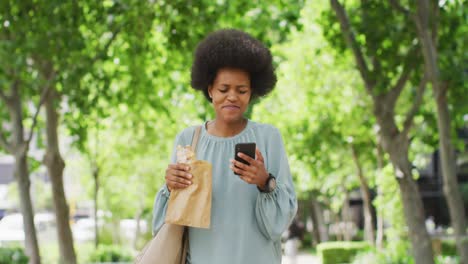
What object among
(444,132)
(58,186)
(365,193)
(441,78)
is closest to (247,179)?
(441,78)

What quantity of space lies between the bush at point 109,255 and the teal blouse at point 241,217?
53.0 ft

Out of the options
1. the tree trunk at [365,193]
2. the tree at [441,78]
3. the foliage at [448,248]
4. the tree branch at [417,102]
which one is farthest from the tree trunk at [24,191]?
the foliage at [448,248]

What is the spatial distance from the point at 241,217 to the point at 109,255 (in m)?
16.6

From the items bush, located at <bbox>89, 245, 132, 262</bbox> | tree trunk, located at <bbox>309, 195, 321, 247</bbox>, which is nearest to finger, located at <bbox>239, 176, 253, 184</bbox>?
bush, located at <bbox>89, 245, 132, 262</bbox>

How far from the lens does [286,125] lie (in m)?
17.4

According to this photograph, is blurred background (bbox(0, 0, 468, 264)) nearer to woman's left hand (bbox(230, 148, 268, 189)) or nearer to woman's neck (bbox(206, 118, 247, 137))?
woman's neck (bbox(206, 118, 247, 137))

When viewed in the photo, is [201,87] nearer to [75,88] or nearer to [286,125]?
[75,88]

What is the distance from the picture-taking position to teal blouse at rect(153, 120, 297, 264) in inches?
→ 115

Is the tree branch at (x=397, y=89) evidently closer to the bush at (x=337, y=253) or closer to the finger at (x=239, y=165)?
the finger at (x=239, y=165)

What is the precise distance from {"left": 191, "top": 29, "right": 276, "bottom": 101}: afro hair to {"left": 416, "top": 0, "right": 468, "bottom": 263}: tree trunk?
5.76m

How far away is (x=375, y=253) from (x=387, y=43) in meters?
7.19

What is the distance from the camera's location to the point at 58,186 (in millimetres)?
11055

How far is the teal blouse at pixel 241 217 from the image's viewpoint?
9.55ft

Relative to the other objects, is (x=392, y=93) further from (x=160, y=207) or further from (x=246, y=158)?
(x=246, y=158)
